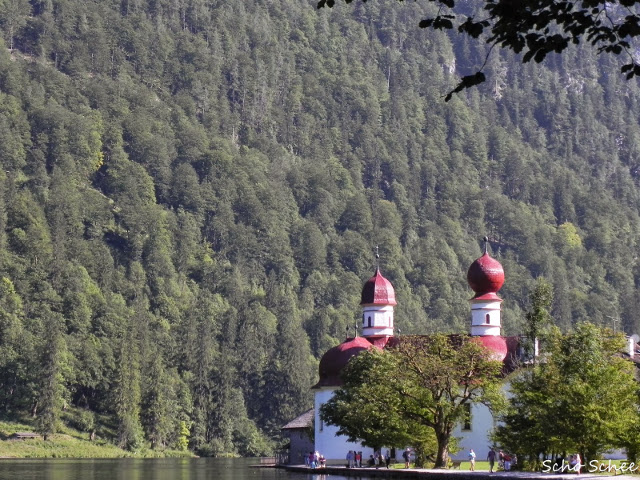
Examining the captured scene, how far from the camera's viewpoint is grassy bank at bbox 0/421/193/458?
125 meters

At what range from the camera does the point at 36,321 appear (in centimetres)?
16212

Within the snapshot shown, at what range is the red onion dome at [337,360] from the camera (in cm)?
9019

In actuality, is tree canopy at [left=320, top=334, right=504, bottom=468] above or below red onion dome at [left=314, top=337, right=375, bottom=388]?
below

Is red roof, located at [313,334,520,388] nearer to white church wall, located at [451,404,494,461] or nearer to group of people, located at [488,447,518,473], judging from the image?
white church wall, located at [451,404,494,461]

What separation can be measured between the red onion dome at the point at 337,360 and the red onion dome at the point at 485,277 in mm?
8171

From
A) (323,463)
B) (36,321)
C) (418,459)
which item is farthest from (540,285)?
(36,321)

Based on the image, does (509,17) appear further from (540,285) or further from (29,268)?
(29,268)

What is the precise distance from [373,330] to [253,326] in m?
89.6

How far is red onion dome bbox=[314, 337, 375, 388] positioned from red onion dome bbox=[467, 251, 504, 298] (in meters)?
8.17

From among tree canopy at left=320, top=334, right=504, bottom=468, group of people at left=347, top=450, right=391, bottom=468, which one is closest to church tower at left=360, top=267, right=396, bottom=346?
group of people at left=347, top=450, right=391, bottom=468

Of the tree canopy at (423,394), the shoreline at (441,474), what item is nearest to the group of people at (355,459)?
the shoreline at (441,474)

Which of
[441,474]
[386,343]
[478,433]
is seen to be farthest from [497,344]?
[441,474]

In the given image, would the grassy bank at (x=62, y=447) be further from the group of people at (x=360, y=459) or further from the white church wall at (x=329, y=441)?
the group of people at (x=360, y=459)

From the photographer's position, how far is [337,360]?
90812 millimetres
